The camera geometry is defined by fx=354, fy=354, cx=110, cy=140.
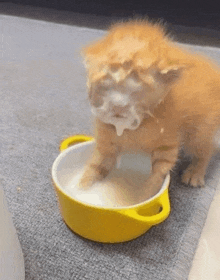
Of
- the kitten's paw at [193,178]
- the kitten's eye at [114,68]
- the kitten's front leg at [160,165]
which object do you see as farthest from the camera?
the kitten's paw at [193,178]

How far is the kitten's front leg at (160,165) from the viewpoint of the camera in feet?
1.67

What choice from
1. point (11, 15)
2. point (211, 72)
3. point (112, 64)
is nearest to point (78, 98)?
point (211, 72)

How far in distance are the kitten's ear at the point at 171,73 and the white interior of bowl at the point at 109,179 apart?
0.52 ft

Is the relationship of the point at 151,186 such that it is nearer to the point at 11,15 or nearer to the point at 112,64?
the point at 112,64

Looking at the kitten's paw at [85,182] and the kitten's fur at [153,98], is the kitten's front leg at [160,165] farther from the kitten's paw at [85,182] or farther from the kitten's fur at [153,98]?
the kitten's paw at [85,182]

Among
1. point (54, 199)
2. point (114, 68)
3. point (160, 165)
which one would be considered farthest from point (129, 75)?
point (54, 199)

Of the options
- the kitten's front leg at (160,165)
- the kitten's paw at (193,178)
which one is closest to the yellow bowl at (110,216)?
the kitten's front leg at (160,165)

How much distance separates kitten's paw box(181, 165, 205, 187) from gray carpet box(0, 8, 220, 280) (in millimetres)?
12

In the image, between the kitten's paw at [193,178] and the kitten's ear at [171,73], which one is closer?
the kitten's ear at [171,73]

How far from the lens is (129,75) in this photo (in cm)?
39

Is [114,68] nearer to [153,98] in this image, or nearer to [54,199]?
[153,98]

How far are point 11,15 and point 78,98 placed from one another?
811 millimetres

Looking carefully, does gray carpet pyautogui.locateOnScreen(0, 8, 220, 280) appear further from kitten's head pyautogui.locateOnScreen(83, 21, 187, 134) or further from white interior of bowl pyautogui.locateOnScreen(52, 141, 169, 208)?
kitten's head pyautogui.locateOnScreen(83, 21, 187, 134)

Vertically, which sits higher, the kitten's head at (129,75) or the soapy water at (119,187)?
the kitten's head at (129,75)
